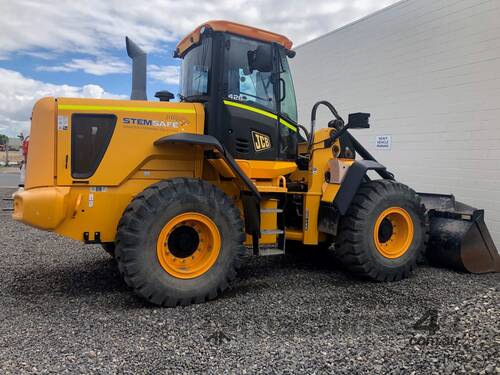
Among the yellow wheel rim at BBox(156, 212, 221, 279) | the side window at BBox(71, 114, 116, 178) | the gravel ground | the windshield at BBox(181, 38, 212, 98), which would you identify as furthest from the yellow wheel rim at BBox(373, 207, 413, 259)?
the side window at BBox(71, 114, 116, 178)

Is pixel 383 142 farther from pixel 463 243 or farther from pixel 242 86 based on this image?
pixel 242 86

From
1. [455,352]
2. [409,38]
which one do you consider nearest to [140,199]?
[455,352]

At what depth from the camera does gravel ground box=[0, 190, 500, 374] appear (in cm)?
317

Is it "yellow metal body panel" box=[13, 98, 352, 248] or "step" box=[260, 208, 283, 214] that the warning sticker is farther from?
"step" box=[260, 208, 283, 214]

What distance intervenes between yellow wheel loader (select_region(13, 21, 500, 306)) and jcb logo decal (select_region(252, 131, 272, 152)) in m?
0.01

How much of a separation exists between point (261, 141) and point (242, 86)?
25.8 inches

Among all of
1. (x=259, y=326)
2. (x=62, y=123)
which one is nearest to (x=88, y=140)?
(x=62, y=123)

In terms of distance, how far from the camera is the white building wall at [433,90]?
23.7 ft

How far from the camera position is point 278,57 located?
17.5 feet

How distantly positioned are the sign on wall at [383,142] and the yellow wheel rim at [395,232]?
4.00m

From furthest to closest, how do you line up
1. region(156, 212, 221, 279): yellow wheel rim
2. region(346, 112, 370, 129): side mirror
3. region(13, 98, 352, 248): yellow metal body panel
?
1. region(346, 112, 370, 129): side mirror
2. region(156, 212, 221, 279): yellow wheel rim
3. region(13, 98, 352, 248): yellow metal body panel

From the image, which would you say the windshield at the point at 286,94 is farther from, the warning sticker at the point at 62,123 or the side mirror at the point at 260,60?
the warning sticker at the point at 62,123

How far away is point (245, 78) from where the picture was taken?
505cm

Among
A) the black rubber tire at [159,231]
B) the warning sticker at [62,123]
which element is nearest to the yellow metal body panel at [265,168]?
the black rubber tire at [159,231]
